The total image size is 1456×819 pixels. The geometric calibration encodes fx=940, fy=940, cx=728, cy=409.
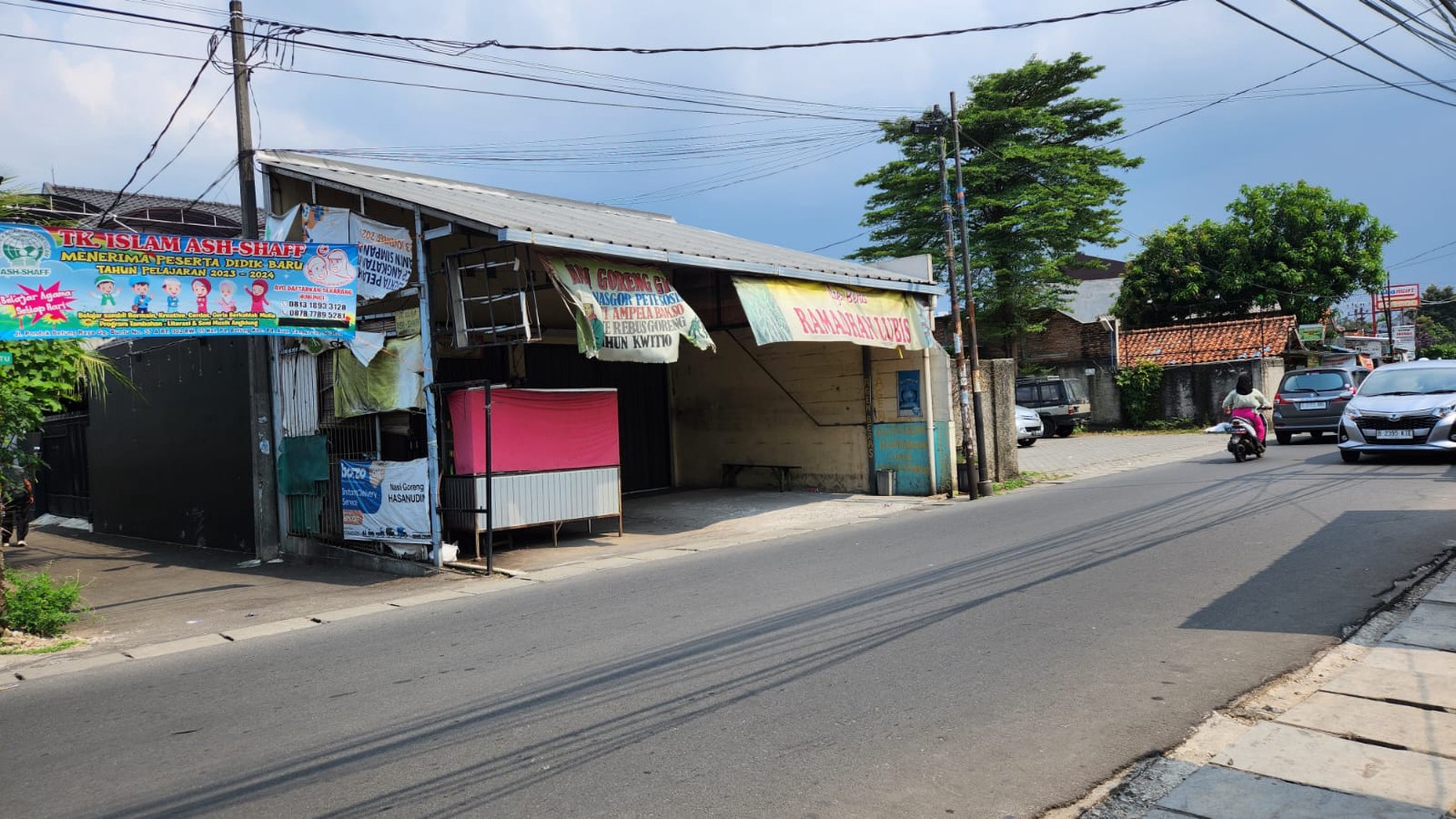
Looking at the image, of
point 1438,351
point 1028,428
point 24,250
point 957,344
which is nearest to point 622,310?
point 24,250

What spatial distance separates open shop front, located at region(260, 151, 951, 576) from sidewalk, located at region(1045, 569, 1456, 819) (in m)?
7.80

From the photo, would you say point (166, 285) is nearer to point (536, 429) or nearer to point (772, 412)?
point (536, 429)

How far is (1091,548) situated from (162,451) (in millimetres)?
14778

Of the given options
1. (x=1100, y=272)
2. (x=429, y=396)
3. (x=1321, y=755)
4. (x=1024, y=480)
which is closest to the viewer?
(x=1321, y=755)

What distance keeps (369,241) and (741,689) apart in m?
8.86

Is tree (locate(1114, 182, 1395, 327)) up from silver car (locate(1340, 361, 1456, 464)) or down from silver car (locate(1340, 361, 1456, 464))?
up

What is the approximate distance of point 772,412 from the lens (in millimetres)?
18422

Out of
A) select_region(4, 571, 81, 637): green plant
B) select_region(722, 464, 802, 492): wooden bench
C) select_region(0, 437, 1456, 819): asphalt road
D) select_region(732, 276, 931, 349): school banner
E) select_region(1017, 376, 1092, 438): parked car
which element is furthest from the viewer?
select_region(1017, 376, 1092, 438): parked car

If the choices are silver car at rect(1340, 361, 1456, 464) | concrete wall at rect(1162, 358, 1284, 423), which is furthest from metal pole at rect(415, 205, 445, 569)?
concrete wall at rect(1162, 358, 1284, 423)

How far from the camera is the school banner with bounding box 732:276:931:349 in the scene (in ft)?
44.4

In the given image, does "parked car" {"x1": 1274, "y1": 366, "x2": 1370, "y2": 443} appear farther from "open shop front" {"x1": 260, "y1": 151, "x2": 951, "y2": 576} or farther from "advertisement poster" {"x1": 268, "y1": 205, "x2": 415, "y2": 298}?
"advertisement poster" {"x1": 268, "y1": 205, "x2": 415, "y2": 298}

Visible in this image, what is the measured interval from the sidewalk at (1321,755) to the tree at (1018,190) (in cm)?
3109

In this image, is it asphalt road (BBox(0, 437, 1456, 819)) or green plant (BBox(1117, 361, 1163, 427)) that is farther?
green plant (BBox(1117, 361, 1163, 427))

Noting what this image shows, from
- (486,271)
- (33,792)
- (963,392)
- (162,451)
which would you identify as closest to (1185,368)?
(963,392)
